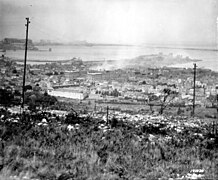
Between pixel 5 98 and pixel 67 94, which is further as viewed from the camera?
pixel 67 94

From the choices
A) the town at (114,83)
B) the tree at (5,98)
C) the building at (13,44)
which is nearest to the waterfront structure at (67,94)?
the town at (114,83)

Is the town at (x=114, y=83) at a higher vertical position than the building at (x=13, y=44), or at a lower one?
lower

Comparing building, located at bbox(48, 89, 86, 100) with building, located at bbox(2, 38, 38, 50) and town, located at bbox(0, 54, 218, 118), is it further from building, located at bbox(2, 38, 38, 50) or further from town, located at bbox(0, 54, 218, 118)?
building, located at bbox(2, 38, 38, 50)

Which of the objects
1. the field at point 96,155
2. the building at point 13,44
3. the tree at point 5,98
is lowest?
the field at point 96,155

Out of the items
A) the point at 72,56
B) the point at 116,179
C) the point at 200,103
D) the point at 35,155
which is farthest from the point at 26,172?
the point at 72,56

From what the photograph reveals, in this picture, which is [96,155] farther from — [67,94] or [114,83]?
[114,83]

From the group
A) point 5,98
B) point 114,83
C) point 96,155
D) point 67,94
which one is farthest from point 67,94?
point 96,155

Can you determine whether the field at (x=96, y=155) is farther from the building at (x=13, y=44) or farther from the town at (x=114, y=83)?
the building at (x=13, y=44)

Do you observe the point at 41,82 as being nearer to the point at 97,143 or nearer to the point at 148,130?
the point at 148,130

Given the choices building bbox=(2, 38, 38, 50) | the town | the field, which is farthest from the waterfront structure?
the field
